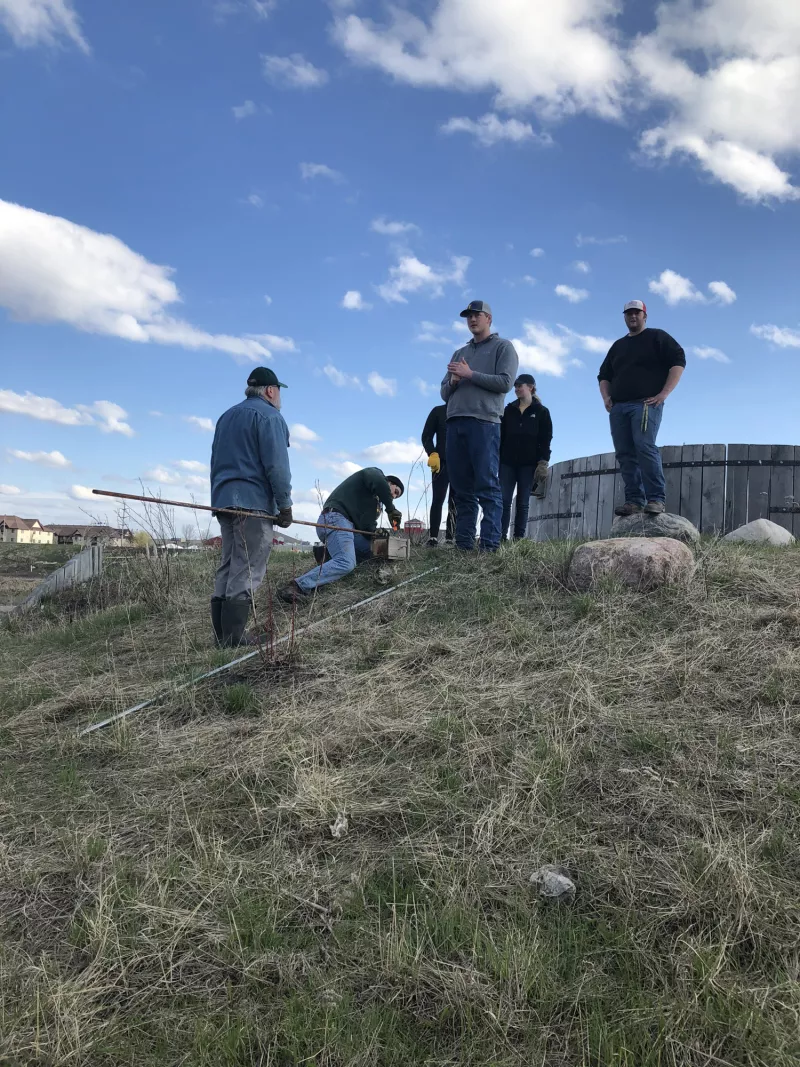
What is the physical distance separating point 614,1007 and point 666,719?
168cm

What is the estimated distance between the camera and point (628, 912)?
217cm

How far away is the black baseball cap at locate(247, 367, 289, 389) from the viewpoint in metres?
5.39

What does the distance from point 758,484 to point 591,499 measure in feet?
6.60

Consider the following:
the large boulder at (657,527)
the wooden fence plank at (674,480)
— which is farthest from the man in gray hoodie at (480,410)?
the wooden fence plank at (674,480)

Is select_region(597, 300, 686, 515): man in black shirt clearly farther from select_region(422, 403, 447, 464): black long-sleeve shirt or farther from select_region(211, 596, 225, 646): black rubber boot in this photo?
select_region(211, 596, 225, 646): black rubber boot

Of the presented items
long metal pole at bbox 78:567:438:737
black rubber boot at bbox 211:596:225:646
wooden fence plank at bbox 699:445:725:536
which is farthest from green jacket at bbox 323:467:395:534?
wooden fence plank at bbox 699:445:725:536

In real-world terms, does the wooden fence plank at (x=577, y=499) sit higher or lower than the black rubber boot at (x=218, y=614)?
higher

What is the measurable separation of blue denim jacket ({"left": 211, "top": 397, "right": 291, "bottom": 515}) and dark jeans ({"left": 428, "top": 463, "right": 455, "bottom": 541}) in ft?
9.83

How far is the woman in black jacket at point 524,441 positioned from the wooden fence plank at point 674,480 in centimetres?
224

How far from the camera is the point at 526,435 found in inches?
298

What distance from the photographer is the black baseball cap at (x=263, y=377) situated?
539cm

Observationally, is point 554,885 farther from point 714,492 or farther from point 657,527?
point 714,492

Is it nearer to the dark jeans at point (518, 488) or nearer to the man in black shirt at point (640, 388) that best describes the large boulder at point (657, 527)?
the man in black shirt at point (640, 388)

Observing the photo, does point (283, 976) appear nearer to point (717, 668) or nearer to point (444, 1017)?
point (444, 1017)
